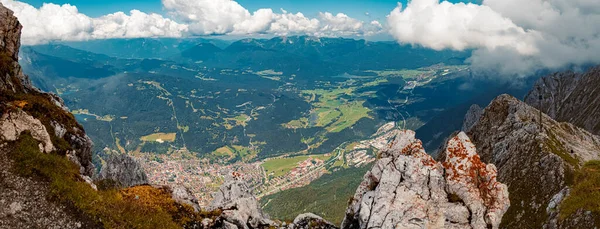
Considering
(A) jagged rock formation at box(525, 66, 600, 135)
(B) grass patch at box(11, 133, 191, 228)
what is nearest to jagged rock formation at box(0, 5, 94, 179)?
(B) grass patch at box(11, 133, 191, 228)

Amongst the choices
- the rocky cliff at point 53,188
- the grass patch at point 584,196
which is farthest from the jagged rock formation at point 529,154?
the rocky cliff at point 53,188

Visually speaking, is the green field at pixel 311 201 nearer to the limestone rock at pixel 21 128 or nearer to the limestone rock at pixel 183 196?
the limestone rock at pixel 183 196

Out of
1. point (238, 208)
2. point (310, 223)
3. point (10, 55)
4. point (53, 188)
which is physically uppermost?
point (10, 55)

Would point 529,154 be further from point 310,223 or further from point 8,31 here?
point 8,31

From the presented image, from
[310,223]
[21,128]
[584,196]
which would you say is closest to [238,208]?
[310,223]

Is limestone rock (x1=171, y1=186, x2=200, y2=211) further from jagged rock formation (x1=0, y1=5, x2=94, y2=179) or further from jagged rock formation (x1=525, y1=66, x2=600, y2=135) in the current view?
jagged rock formation (x1=525, y1=66, x2=600, y2=135)

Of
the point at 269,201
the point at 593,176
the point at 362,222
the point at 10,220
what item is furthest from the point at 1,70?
the point at 269,201
